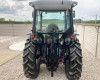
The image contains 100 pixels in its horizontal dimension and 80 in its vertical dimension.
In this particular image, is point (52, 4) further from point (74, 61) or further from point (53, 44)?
point (74, 61)

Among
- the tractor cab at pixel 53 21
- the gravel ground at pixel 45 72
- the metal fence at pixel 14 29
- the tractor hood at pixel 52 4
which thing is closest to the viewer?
the tractor hood at pixel 52 4

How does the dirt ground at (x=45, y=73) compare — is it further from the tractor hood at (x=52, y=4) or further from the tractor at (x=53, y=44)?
the tractor hood at (x=52, y=4)

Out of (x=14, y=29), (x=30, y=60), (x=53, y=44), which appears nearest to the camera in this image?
(x=53, y=44)

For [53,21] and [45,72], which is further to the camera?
[45,72]

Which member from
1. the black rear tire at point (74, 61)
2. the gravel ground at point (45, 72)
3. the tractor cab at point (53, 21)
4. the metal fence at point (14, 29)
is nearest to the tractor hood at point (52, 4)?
the tractor cab at point (53, 21)

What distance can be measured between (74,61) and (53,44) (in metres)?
0.75

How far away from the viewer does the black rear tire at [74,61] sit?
3.22 m

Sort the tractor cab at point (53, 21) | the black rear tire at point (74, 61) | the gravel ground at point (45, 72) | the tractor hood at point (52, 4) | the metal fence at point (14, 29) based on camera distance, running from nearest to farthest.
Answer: the tractor hood at point (52, 4) → the black rear tire at point (74, 61) → the tractor cab at point (53, 21) → the gravel ground at point (45, 72) → the metal fence at point (14, 29)

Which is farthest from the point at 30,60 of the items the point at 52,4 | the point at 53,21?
the point at 52,4

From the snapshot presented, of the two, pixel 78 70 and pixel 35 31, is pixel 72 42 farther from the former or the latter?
pixel 35 31

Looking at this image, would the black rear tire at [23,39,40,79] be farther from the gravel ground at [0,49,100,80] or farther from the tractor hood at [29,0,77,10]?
the tractor hood at [29,0,77,10]

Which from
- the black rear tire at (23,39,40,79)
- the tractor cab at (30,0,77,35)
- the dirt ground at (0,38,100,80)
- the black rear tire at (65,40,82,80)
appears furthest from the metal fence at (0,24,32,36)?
the black rear tire at (65,40,82,80)

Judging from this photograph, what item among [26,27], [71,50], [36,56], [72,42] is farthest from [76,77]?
[26,27]

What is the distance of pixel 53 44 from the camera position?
125 inches
